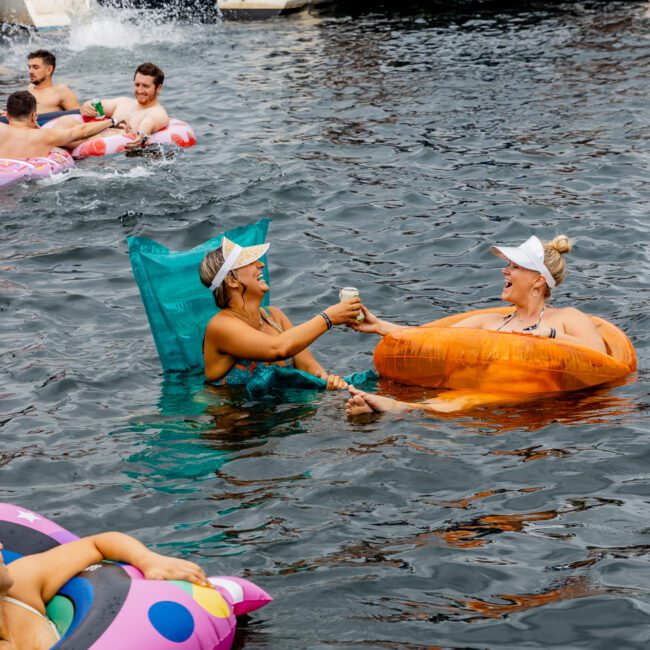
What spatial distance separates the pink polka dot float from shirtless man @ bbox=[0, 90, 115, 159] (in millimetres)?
8632

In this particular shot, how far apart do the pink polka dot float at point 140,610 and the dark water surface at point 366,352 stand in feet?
0.90

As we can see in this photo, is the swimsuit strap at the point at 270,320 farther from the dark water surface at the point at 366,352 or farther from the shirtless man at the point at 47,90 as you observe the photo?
the shirtless man at the point at 47,90

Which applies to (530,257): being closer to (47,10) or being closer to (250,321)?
(250,321)

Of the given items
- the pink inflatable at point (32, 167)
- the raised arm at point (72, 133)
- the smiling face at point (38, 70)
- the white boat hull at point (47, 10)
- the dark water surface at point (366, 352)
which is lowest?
the dark water surface at point (366, 352)

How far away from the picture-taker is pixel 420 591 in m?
4.64

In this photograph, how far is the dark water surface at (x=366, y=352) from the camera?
15.6 ft

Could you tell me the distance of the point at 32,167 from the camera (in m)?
11.9

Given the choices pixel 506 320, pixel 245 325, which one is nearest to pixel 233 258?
pixel 245 325

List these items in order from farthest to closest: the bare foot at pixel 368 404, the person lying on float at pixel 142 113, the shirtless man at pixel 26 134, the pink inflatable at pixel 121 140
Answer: the person lying on float at pixel 142 113 → the pink inflatable at pixel 121 140 → the shirtless man at pixel 26 134 → the bare foot at pixel 368 404

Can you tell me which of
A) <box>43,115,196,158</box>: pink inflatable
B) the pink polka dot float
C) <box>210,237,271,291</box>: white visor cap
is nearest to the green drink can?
<box>43,115,196,158</box>: pink inflatable

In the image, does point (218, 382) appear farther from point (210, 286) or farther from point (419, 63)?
point (419, 63)

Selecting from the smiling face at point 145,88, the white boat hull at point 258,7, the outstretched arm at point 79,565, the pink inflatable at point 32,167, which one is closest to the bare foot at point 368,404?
the outstretched arm at point 79,565

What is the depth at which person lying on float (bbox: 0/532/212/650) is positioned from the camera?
3809 millimetres

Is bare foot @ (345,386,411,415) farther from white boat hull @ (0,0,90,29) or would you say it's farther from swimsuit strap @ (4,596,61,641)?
white boat hull @ (0,0,90,29)
